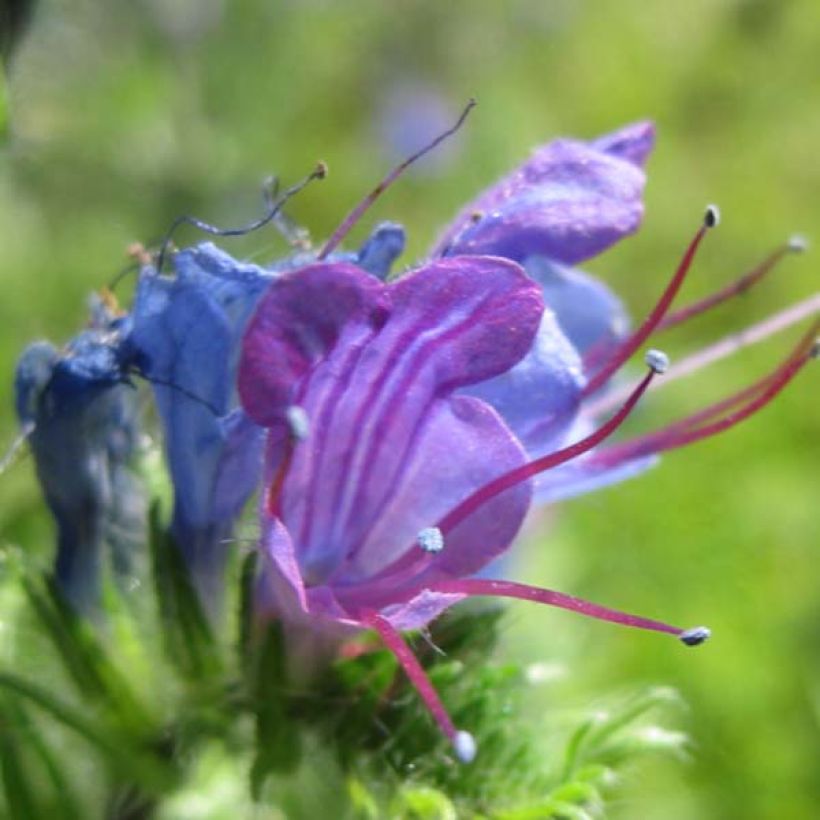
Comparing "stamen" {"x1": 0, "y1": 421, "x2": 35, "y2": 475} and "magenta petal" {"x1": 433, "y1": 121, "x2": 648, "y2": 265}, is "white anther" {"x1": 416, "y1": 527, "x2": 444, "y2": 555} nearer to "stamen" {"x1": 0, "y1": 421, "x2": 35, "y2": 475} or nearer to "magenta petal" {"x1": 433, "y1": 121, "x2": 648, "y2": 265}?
"magenta petal" {"x1": 433, "y1": 121, "x2": 648, "y2": 265}

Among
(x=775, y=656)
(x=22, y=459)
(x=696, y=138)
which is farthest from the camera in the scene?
(x=696, y=138)

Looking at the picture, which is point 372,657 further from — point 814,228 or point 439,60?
point 439,60

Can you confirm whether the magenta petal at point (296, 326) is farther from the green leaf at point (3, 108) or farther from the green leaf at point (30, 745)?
the green leaf at point (30, 745)

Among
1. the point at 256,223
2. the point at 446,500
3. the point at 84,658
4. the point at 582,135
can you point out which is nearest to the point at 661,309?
the point at 446,500

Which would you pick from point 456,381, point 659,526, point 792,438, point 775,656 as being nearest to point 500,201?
point 456,381

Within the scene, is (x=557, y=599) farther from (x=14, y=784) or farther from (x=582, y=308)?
(x=14, y=784)

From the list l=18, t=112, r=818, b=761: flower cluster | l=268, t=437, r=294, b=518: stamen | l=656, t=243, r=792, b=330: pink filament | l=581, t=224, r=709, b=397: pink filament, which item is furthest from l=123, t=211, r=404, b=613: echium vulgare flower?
l=656, t=243, r=792, b=330: pink filament

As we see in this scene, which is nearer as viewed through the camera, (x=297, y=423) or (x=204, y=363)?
(x=297, y=423)
